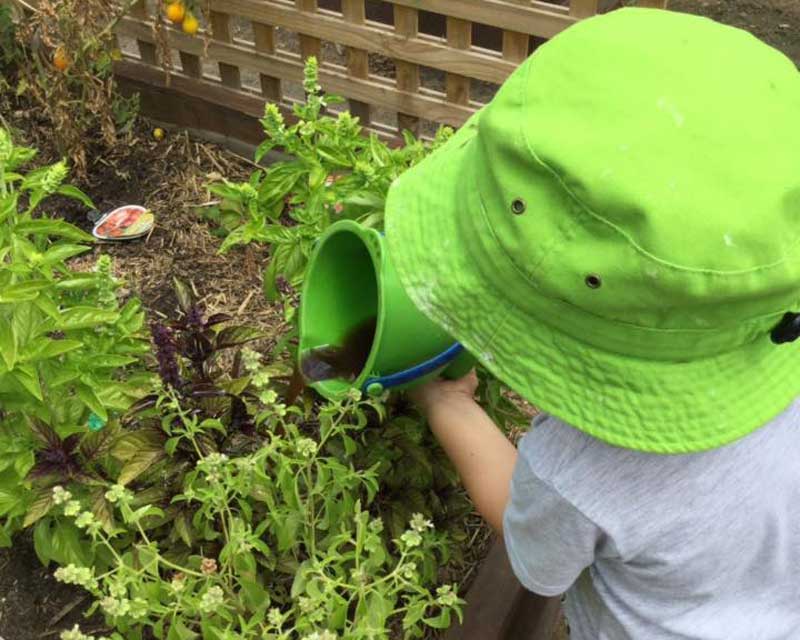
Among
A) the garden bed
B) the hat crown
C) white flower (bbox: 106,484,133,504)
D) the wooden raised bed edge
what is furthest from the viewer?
the garden bed

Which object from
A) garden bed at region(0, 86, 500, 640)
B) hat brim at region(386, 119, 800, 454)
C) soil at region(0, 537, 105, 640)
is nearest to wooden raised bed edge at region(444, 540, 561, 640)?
garden bed at region(0, 86, 500, 640)

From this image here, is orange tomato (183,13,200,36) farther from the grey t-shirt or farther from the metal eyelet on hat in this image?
the metal eyelet on hat

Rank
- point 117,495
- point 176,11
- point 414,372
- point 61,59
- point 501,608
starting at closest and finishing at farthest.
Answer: point 117,495 → point 414,372 → point 501,608 → point 61,59 → point 176,11

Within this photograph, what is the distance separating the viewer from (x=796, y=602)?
1.41 m

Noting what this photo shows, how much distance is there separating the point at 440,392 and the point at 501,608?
62cm

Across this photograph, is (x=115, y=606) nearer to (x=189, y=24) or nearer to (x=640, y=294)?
(x=640, y=294)

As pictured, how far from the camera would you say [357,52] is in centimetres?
312

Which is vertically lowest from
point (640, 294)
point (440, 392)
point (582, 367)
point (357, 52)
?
point (357, 52)

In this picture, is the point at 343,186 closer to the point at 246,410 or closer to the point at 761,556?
the point at 246,410

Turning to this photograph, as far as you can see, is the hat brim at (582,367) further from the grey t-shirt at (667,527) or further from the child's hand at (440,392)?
the child's hand at (440,392)

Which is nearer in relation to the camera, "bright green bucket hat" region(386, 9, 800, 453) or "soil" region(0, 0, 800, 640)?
"bright green bucket hat" region(386, 9, 800, 453)

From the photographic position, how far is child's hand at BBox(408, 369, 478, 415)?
4.96 feet

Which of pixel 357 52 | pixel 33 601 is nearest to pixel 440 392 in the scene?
pixel 33 601

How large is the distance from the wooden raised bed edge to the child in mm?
535
